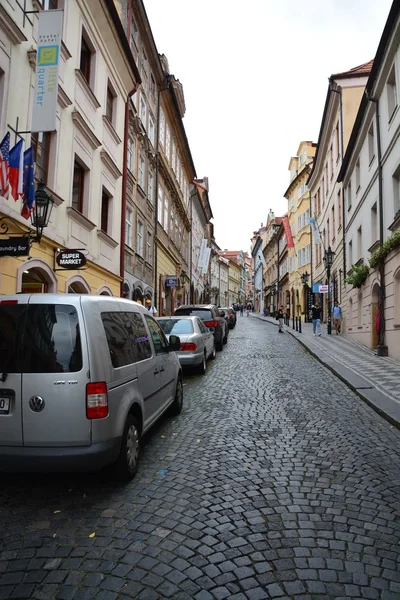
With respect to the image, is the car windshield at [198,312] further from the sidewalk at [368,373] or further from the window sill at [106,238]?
the sidewalk at [368,373]

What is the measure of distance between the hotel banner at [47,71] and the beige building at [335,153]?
58.7 feet

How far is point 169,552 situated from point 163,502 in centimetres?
84

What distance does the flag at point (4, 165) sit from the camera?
24.5ft

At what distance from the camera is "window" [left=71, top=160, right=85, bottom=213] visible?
12617mm

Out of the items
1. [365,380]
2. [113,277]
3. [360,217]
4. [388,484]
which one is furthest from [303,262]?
[388,484]

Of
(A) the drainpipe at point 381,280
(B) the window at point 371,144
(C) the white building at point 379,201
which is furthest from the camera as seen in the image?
(B) the window at point 371,144

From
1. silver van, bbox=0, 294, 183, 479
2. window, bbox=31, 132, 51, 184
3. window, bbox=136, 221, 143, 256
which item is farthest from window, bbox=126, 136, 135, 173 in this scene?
→ silver van, bbox=0, 294, 183, 479

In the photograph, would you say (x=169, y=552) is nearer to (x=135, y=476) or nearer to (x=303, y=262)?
(x=135, y=476)

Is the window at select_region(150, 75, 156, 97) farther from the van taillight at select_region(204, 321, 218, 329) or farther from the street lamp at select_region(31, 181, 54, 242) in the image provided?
the street lamp at select_region(31, 181, 54, 242)

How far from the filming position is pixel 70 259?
32.6 ft

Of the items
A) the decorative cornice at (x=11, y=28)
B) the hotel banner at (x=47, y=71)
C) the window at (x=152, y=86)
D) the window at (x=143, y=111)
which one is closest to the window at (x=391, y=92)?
the hotel banner at (x=47, y=71)

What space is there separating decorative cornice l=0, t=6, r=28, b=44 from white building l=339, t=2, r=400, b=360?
9.97m

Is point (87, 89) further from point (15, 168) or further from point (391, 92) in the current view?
point (391, 92)

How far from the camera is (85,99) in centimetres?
1253
